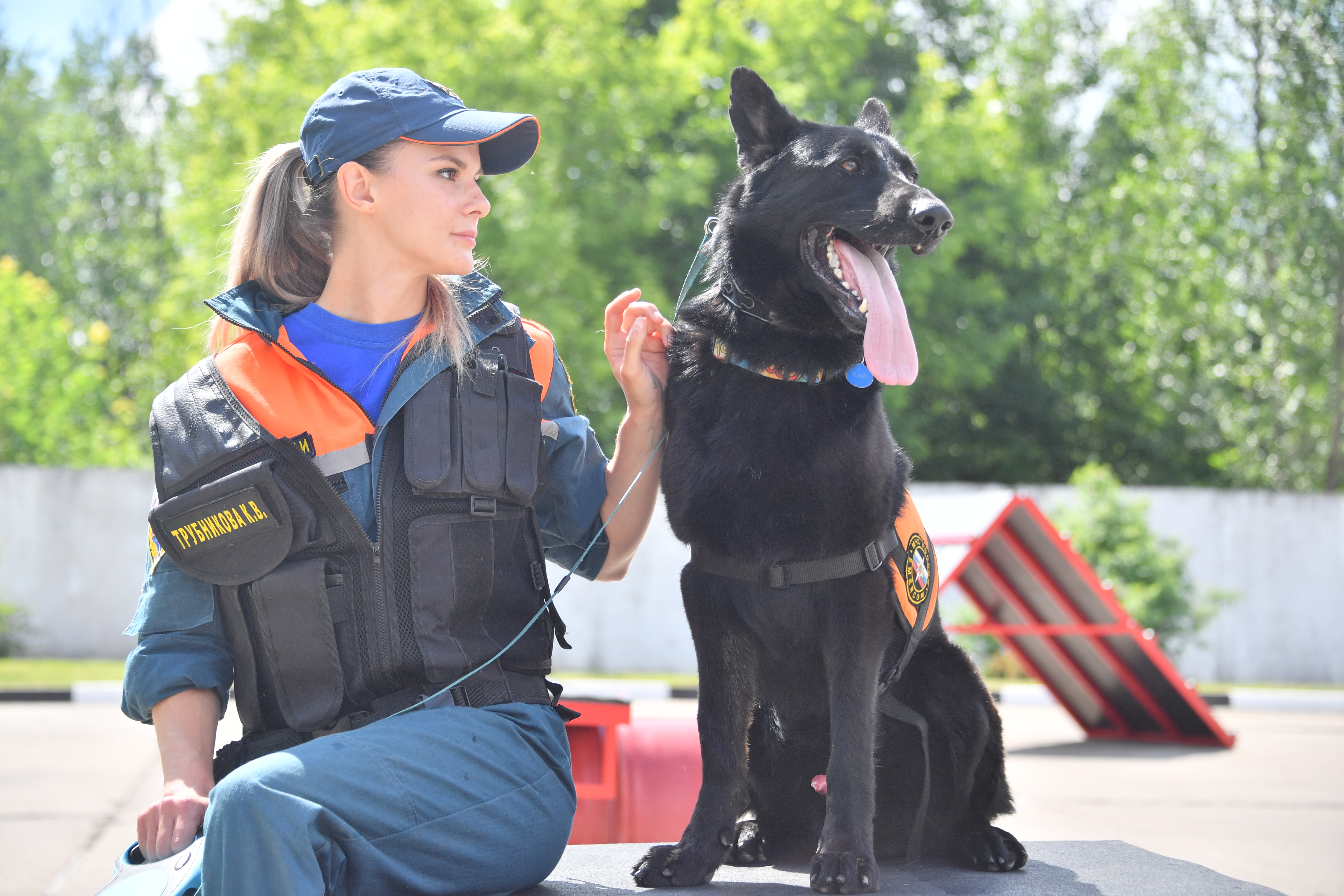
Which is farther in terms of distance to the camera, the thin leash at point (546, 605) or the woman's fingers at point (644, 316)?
the woman's fingers at point (644, 316)

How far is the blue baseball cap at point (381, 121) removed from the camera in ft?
6.48

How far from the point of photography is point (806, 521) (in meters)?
1.99

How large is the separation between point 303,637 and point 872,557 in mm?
990

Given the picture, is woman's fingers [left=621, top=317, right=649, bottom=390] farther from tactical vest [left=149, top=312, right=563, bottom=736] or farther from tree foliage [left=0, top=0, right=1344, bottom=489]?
tree foliage [left=0, top=0, right=1344, bottom=489]

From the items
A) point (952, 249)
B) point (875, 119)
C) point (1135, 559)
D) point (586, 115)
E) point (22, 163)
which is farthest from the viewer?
point (22, 163)

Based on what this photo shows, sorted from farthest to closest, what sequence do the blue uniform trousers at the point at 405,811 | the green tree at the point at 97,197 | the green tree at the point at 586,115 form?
the green tree at the point at 97,197 → the green tree at the point at 586,115 → the blue uniform trousers at the point at 405,811

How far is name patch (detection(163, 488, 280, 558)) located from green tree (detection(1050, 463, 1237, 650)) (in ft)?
29.3

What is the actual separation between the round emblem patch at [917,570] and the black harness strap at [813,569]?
0.12 metres

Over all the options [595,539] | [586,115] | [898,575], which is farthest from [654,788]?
[586,115]

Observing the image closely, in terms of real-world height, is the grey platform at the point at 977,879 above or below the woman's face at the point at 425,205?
below

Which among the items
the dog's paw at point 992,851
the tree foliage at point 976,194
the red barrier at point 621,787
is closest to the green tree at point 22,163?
the tree foliage at point 976,194

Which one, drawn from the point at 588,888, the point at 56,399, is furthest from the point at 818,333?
the point at 56,399

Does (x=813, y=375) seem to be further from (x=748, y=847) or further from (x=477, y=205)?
(x=748, y=847)

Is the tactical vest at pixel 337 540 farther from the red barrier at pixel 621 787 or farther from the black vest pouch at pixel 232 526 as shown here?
the red barrier at pixel 621 787
